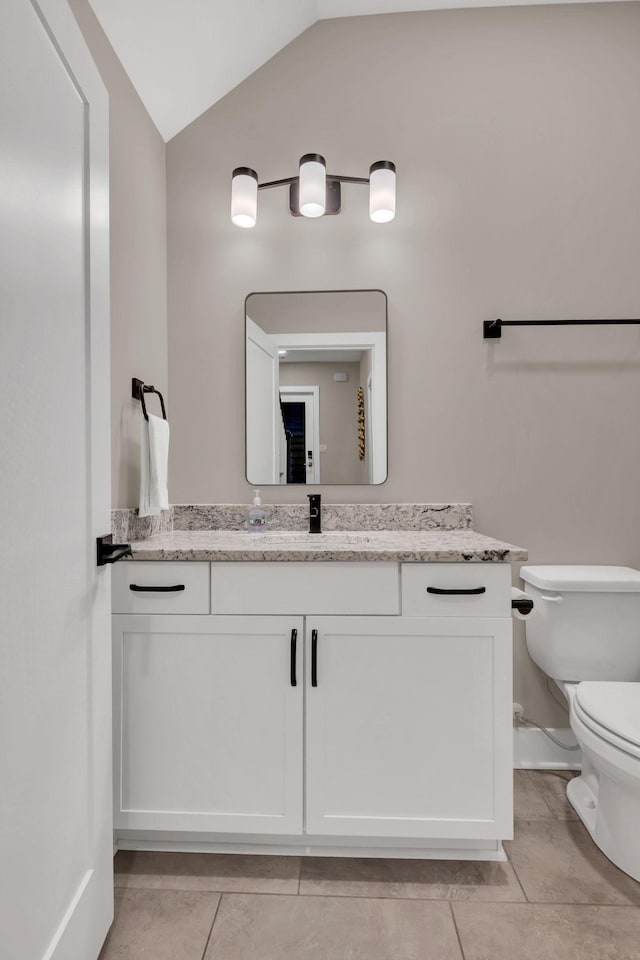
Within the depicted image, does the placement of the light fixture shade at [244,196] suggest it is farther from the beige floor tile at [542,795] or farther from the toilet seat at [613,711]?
the beige floor tile at [542,795]

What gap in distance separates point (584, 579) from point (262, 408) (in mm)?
1285

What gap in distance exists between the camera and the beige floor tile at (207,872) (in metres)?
1.41

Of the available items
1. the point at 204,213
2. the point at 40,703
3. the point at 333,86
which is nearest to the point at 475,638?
the point at 40,703

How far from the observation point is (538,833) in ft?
5.33

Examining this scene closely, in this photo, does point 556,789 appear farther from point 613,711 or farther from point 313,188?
point 313,188

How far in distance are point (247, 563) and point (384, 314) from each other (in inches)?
44.2

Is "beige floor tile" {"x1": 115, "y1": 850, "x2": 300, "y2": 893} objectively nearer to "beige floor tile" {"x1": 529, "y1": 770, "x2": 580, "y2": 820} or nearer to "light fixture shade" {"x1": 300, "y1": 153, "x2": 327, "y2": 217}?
"beige floor tile" {"x1": 529, "y1": 770, "x2": 580, "y2": 820}

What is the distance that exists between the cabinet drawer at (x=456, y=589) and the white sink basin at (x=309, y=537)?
0.30m

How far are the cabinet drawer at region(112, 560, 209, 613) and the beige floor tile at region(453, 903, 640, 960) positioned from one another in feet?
3.25

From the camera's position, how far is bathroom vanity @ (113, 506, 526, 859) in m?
1.43

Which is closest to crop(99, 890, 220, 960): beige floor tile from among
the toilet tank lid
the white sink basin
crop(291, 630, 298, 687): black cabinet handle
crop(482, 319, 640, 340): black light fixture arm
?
crop(291, 630, 298, 687): black cabinet handle

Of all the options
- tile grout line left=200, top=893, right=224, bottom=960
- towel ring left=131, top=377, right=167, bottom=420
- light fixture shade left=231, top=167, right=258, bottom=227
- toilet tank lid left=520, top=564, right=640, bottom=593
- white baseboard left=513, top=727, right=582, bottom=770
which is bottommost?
tile grout line left=200, top=893, right=224, bottom=960

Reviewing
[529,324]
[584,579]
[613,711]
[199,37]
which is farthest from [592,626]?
[199,37]

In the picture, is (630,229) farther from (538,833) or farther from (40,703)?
(40,703)
